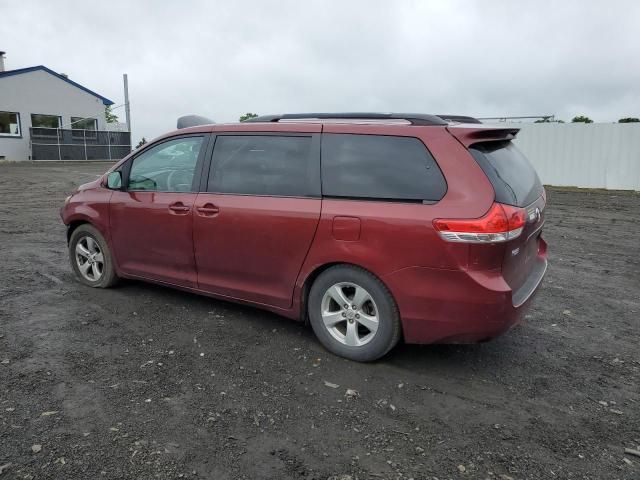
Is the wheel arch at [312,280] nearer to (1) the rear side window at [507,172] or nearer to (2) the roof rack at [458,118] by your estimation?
(1) the rear side window at [507,172]

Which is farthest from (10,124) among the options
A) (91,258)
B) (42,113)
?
(91,258)

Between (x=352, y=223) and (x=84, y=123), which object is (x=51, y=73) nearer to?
(x=84, y=123)

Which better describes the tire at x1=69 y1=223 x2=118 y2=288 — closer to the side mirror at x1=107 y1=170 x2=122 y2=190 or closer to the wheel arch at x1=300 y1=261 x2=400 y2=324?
the side mirror at x1=107 y1=170 x2=122 y2=190

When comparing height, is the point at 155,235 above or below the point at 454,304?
above

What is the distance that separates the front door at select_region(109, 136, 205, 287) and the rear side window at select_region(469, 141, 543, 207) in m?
2.40

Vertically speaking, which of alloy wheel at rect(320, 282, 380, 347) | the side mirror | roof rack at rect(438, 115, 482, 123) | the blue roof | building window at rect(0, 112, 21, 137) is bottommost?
alloy wheel at rect(320, 282, 380, 347)

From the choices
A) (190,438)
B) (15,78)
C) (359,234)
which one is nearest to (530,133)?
(359,234)

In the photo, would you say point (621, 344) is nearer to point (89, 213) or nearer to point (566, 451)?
point (566, 451)

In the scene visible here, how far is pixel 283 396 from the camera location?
3479 millimetres

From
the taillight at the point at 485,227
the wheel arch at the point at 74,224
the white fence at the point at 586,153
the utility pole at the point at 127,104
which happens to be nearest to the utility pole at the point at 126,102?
the utility pole at the point at 127,104

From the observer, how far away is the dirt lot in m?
2.82

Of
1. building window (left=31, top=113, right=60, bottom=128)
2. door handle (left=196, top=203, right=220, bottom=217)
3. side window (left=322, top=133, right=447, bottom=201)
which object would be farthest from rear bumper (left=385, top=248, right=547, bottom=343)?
Answer: building window (left=31, top=113, right=60, bottom=128)

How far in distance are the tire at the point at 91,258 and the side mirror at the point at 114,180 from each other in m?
0.50

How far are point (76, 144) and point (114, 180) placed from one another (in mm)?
28877
